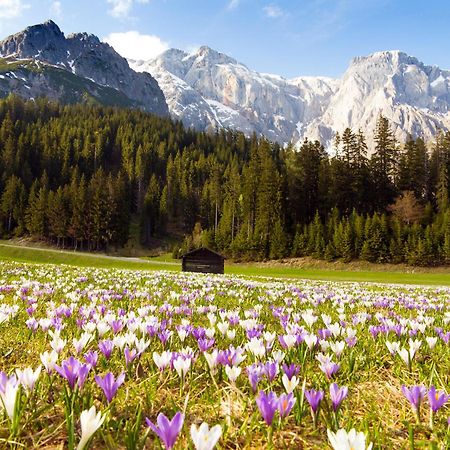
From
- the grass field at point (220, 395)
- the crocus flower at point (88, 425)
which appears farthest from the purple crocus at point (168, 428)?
the crocus flower at point (88, 425)

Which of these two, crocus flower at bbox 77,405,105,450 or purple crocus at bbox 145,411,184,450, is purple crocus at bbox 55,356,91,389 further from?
purple crocus at bbox 145,411,184,450

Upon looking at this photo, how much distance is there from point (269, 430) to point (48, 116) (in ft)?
636

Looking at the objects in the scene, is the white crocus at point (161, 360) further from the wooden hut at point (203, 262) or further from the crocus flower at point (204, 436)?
the wooden hut at point (203, 262)

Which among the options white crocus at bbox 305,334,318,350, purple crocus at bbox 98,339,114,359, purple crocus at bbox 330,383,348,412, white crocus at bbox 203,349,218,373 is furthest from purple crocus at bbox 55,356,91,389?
white crocus at bbox 305,334,318,350

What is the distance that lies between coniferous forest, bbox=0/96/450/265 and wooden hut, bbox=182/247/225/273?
28.4 meters

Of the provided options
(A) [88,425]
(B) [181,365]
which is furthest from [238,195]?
(A) [88,425]

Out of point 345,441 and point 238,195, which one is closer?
point 345,441

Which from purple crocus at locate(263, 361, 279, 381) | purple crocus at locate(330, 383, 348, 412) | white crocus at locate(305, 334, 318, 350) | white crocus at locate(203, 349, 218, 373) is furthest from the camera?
white crocus at locate(305, 334, 318, 350)

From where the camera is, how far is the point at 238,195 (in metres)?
94.4

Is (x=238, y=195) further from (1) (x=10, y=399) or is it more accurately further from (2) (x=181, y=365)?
(1) (x=10, y=399)

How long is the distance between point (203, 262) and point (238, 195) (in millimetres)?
57374

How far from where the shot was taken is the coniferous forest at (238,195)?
64438 millimetres

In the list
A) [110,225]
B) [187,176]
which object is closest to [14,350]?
[110,225]

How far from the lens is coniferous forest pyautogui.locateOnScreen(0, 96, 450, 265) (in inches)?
2537
